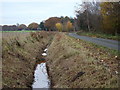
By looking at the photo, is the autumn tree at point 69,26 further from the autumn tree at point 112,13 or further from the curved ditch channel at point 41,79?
the curved ditch channel at point 41,79

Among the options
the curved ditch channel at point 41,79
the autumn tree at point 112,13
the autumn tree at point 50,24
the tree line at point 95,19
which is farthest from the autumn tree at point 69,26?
the curved ditch channel at point 41,79

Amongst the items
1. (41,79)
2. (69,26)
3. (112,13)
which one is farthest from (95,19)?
(69,26)

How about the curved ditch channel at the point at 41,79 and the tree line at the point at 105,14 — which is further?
the tree line at the point at 105,14

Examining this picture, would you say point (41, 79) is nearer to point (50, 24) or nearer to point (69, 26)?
point (69, 26)

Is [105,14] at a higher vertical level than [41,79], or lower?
higher

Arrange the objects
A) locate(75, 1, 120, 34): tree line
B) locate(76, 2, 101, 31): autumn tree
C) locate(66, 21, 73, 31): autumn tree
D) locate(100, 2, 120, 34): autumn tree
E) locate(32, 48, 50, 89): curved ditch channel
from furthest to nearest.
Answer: locate(66, 21, 73, 31): autumn tree < locate(76, 2, 101, 31): autumn tree < locate(75, 1, 120, 34): tree line < locate(100, 2, 120, 34): autumn tree < locate(32, 48, 50, 89): curved ditch channel

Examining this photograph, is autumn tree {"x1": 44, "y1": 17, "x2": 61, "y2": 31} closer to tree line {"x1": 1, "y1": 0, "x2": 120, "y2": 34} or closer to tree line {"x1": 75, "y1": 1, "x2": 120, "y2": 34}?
tree line {"x1": 1, "y1": 0, "x2": 120, "y2": 34}

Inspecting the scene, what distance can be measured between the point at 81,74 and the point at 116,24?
2856 centimetres

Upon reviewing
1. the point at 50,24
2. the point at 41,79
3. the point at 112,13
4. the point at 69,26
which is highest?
the point at 112,13

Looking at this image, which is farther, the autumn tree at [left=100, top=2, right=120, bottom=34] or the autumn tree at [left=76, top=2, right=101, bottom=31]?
the autumn tree at [left=76, top=2, right=101, bottom=31]

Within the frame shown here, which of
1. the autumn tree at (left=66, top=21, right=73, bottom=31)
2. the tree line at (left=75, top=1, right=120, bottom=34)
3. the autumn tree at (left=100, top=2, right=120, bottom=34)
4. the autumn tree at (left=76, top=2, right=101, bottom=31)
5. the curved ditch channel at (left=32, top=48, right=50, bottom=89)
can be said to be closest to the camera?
the curved ditch channel at (left=32, top=48, right=50, bottom=89)

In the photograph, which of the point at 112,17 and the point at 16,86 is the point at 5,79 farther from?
the point at 112,17

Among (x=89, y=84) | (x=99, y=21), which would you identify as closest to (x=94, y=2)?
(x=99, y=21)

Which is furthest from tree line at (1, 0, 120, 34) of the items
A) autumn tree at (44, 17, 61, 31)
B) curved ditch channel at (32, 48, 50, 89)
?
curved ditch channel at (32, 48, 50, 89)
